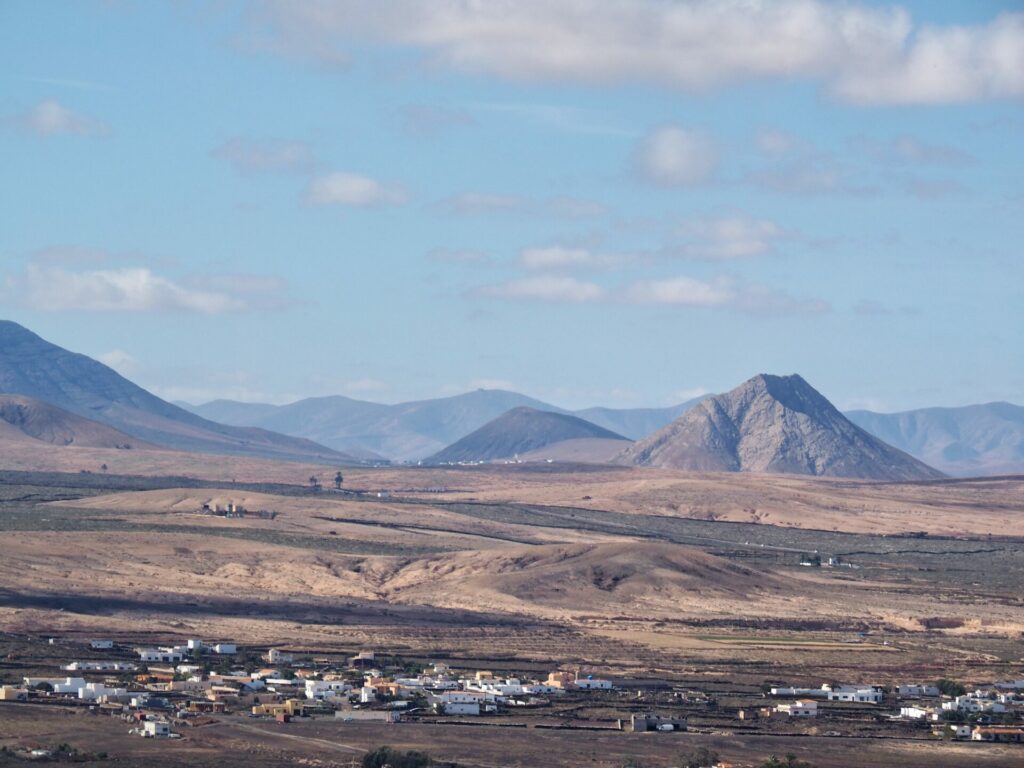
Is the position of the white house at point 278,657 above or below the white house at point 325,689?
above

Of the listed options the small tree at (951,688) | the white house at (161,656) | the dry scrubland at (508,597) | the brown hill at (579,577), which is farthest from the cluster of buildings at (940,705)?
the brown hill at (579,577)

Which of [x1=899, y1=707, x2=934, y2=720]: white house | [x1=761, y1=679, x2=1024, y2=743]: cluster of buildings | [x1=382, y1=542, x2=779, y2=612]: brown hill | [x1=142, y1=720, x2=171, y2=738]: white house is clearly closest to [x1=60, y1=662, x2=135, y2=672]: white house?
[x1=142, y1=720, x2=171, y2=738]: white house

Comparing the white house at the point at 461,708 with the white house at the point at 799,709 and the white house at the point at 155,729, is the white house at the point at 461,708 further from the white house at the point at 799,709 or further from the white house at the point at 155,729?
Result: the white house at the point at 155,729

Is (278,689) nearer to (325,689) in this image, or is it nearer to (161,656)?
(325,689)

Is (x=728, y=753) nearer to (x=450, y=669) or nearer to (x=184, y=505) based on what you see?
(x=450, y=669)

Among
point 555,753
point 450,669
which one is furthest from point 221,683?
point 555,753

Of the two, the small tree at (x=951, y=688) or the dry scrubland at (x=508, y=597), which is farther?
the dry scrubland at (x=508, y=597)

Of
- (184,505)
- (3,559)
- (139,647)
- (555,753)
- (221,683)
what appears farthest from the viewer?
(184,505)
